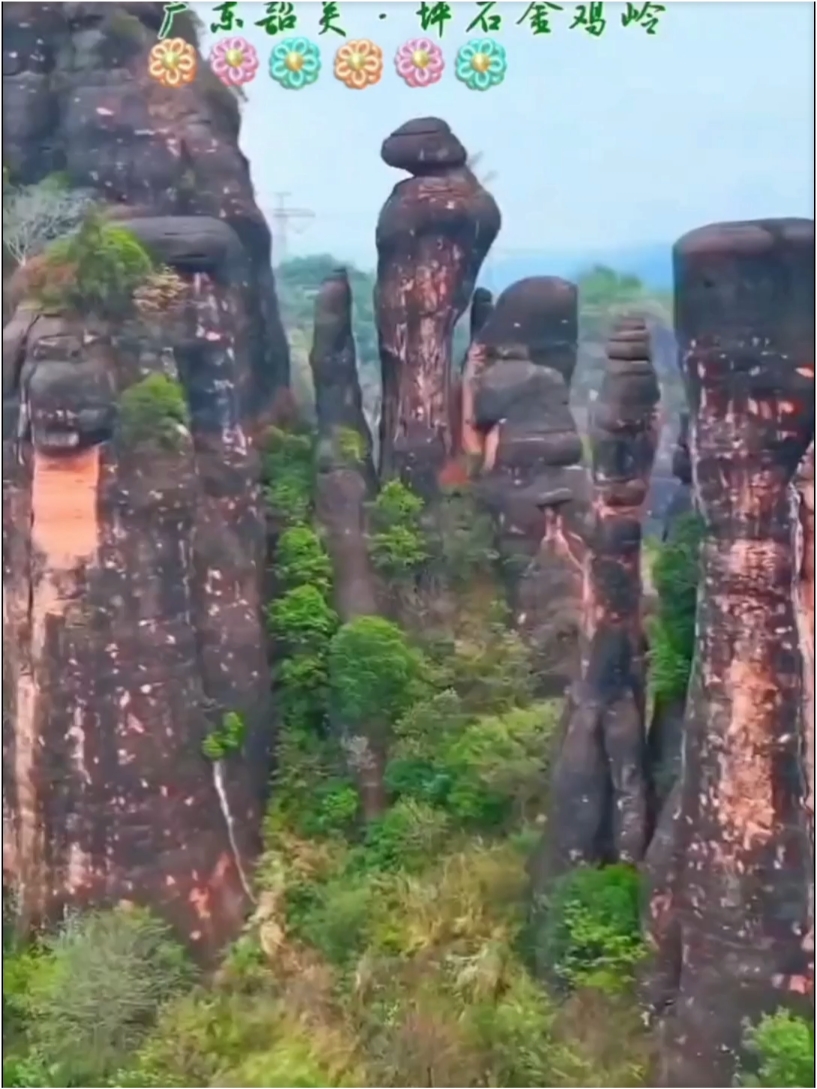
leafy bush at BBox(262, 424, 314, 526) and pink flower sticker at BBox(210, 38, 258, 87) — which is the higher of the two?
pink flower sticker at BBox(210, 38, 258, 87)

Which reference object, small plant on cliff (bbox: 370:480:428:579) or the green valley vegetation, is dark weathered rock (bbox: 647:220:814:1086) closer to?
the green valley vegetation

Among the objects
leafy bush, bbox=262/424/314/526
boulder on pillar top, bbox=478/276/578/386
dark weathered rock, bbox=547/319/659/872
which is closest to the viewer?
dark weathered rock, bbox=547/319/659/872

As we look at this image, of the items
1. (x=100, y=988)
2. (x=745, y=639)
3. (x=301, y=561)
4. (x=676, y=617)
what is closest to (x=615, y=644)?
(x=676, y=617)

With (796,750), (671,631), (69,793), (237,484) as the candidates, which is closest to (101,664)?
(69,793)

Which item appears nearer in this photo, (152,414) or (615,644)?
(615,644)

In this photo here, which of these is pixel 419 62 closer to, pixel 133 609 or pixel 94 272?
pixel 94 272

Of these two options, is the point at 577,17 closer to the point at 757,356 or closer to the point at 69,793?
the point at 757,356

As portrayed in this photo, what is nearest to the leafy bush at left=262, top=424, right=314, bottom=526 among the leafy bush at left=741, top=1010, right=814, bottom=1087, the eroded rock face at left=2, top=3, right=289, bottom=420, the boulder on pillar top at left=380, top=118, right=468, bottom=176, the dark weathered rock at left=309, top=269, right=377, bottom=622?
the dark weathered rock at left=309, top=269, right=377, bottom=622

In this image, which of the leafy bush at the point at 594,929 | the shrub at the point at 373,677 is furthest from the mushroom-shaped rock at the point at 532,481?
the leafy bush at the point at 594,929
